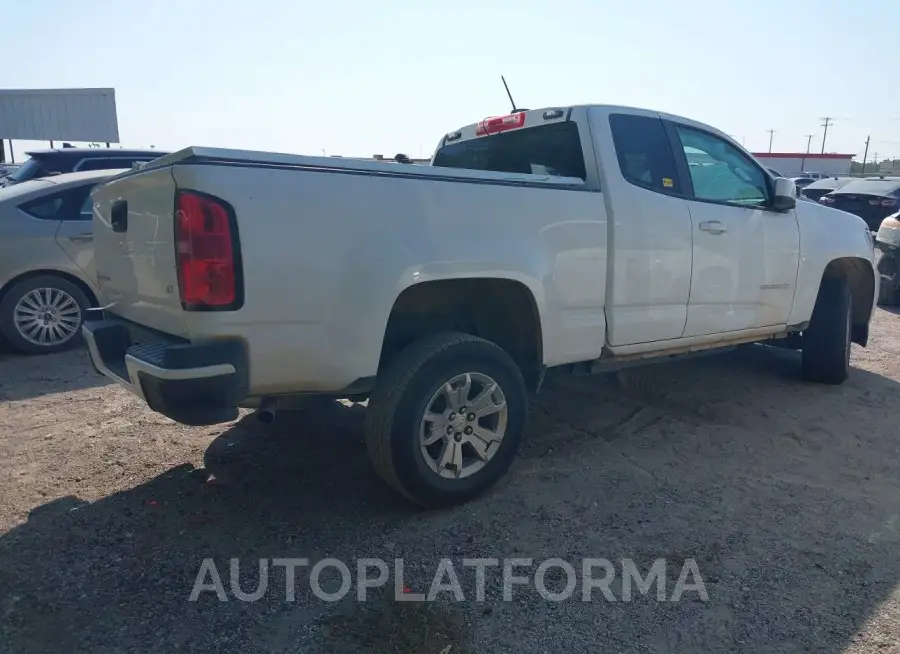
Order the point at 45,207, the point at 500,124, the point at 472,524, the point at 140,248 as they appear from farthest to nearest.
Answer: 1. the point at 45,207
2. the point at 500,124
3. the point at 472,524
4. the point at 140,248

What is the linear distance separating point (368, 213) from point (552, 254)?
1096 mm

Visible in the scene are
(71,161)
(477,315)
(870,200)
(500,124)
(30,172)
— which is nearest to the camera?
(477,315)

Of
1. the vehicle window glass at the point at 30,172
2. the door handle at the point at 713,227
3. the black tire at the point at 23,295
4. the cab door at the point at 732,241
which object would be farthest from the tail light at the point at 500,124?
the vehicle window glass at the point at 30,172

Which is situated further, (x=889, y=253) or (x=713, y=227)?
(x=889, y=253)

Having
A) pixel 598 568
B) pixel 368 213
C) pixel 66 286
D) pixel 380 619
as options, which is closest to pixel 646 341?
pixel 598 568

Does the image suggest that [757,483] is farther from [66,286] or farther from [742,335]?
[66,286]

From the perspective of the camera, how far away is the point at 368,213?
2.88 meters

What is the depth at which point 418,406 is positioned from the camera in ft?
10.1

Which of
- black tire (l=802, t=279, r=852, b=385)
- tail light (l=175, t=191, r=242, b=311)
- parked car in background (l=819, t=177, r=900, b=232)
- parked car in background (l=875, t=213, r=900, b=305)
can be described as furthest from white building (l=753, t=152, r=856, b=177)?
tail light (l=175, t=191, r=242, b=311)

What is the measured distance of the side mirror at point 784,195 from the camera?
472cm

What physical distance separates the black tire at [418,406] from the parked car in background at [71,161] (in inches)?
243

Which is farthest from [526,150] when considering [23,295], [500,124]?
[23,295]

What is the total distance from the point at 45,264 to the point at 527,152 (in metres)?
4.57

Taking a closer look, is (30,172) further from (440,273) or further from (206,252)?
(440,273)
